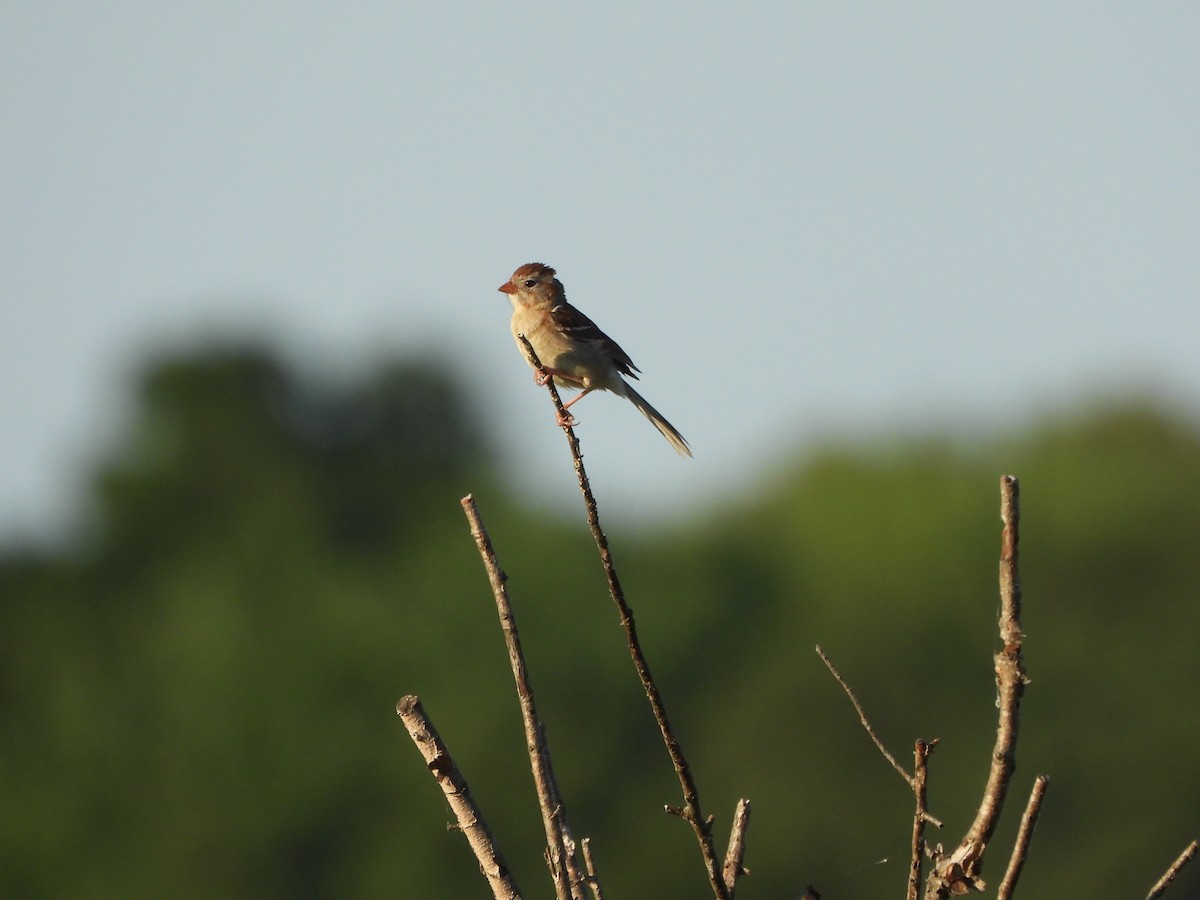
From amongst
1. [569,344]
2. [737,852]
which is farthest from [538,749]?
[569,344]

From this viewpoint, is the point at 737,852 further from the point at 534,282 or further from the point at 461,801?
the point at 534,282

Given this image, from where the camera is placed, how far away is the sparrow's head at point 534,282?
10.5 meters

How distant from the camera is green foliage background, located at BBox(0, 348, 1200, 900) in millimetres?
35156

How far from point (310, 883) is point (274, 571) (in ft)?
43.4

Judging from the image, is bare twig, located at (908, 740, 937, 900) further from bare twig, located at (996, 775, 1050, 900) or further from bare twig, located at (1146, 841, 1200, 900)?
bare twig, located at (1146, 841, 1200, 900)

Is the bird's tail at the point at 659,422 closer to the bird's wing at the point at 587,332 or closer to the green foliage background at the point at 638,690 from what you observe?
the bird's wing at the point at 587,332

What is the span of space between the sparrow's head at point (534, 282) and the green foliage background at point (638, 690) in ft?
68.6

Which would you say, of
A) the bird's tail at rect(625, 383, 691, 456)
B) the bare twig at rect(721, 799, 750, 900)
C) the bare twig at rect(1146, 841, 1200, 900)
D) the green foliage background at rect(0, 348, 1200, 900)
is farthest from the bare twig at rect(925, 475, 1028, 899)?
the green foliage background at rect(0, 348, 1200, 900)

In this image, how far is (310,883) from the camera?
35.6 meters

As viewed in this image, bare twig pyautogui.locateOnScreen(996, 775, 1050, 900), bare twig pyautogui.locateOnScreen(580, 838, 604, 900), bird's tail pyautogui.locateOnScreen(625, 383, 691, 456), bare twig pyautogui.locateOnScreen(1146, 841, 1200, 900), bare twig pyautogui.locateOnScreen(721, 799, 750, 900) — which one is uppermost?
bird's tail pyautogui.locateOnScreen(625, 383, 691, 456)

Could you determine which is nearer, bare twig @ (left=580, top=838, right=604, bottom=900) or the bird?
bare twig @ (left=580, top=838, right=604, bottom=900)

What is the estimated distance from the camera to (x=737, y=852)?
342 cm

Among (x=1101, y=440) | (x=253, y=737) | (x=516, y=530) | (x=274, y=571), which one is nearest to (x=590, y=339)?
(x=253, y=737)

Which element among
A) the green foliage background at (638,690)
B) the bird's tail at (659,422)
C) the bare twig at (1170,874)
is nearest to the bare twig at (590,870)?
the bare twig at (1170,874)
